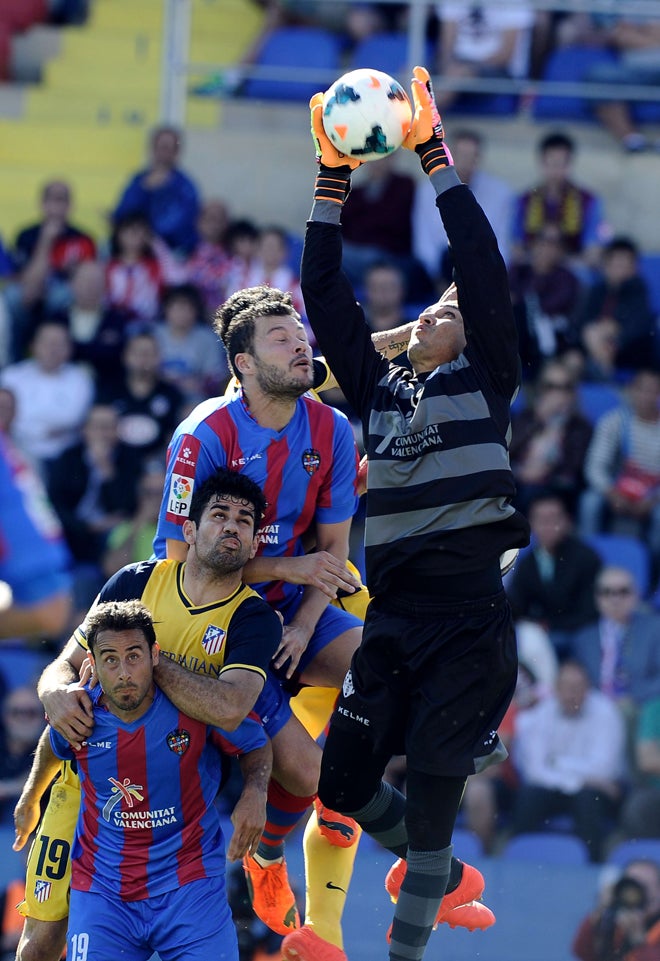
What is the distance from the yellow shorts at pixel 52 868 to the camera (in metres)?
5.88

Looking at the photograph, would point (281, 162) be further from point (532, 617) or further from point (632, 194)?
point (532, 617)

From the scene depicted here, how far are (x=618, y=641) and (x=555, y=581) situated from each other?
0.52 meters

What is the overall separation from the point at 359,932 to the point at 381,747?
8.95 feet

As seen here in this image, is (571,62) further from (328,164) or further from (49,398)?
(328,164)

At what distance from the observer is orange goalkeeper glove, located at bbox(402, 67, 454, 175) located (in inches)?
214

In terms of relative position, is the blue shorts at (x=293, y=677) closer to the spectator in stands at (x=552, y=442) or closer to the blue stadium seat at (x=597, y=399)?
the spectator in stands at (x=552, y=442)

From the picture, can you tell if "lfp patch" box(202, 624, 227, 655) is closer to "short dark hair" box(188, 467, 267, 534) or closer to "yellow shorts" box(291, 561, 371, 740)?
"short dark hair" box(188, 467, 267, 534)

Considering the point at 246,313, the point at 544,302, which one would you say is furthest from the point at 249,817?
the point at 544,302

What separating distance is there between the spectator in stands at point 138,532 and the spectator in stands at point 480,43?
4.24 meters

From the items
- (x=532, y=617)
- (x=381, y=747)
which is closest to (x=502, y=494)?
(x=381, y=747)

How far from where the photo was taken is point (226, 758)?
6012 mm

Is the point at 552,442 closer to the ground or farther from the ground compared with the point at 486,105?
closer to the ground

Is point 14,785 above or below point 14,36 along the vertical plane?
below

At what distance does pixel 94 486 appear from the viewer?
10.3 m
